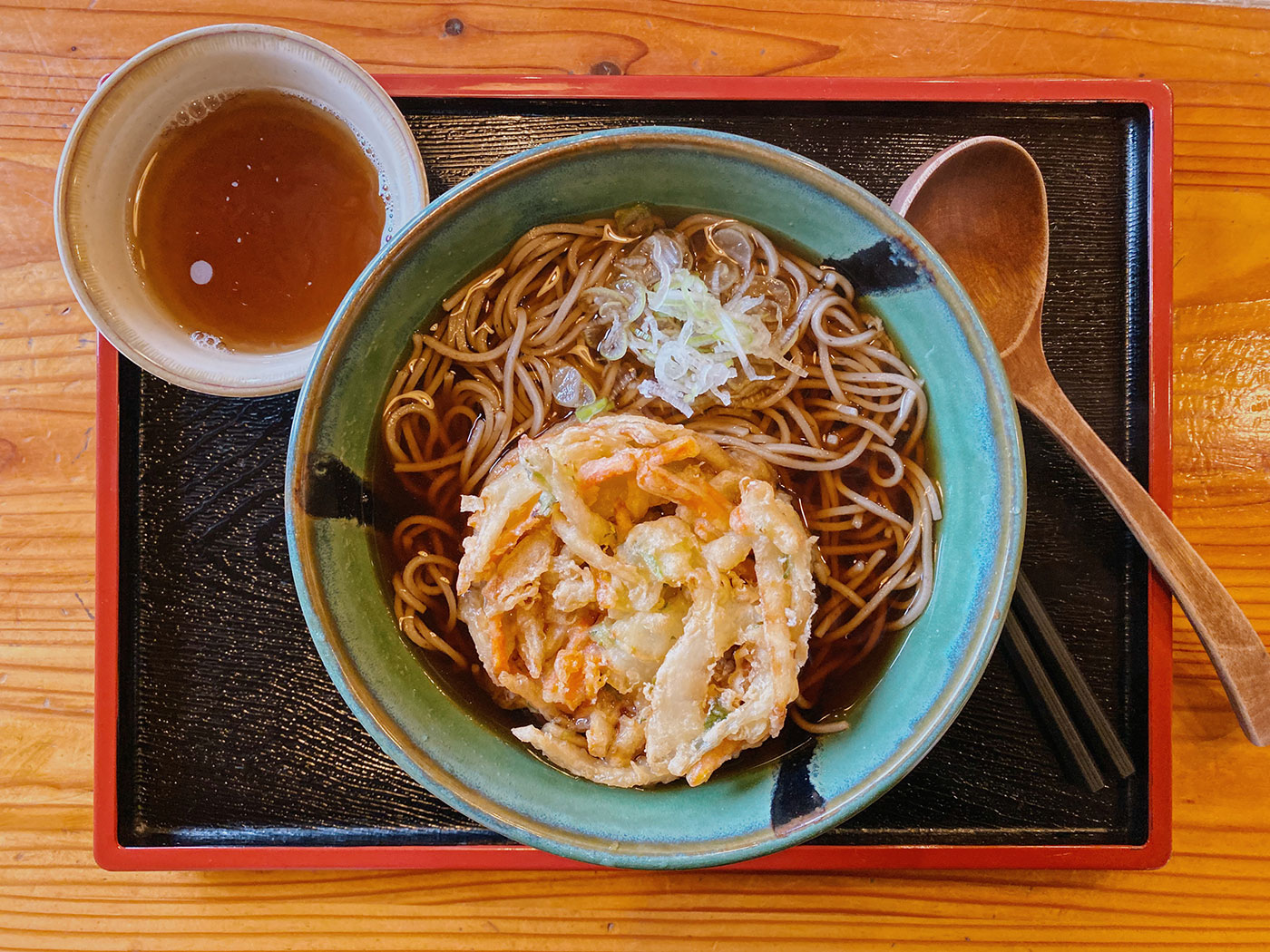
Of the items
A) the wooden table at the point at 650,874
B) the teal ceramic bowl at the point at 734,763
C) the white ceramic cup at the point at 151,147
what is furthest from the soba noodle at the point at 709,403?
the wooden table at the point at 650,874

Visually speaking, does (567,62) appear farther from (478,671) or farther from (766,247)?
(478,671)

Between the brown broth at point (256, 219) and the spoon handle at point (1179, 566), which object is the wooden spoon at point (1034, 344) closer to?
the spoon handle at point (1179, 566)

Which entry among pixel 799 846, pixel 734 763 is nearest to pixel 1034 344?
pixel 734 763

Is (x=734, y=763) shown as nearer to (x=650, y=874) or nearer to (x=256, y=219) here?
(x=650, y=874)

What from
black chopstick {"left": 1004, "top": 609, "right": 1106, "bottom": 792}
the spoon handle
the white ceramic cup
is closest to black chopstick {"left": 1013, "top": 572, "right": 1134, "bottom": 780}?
black chopstick {"left": 1004, "top": 609, "right": 1106, "bottom": 792}

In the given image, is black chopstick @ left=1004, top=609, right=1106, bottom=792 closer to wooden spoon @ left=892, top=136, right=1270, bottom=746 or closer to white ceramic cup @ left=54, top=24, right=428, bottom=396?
wooden spoon @ left=892, top=136, right=1270, bottom=746
